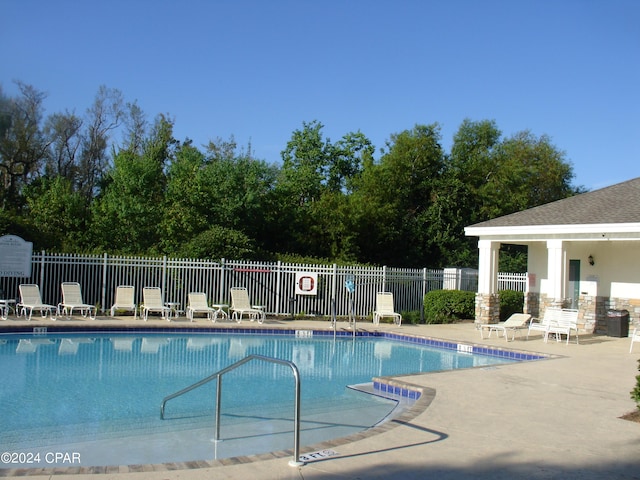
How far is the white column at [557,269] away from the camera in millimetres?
17141

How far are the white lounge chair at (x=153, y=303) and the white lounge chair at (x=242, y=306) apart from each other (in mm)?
1884

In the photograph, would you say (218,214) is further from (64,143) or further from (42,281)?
(64,143)

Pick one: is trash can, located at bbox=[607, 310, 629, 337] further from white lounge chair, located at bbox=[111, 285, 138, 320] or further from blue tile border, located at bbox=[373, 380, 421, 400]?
white lounge chair, located at bbox=[111, 285, 138, 320]

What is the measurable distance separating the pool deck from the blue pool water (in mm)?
1175

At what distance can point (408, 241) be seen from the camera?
30.6 m

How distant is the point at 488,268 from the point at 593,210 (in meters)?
3.36

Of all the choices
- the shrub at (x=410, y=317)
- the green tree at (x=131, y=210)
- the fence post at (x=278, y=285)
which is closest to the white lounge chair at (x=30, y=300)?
the fence post at (x=278, y=285)

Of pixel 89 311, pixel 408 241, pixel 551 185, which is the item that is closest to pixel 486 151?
pixel 551 185

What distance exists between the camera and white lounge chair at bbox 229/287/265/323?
722 inches

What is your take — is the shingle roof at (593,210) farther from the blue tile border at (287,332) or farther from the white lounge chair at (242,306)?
the white lounge chair at (242,306)

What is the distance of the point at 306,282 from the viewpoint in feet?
65.5

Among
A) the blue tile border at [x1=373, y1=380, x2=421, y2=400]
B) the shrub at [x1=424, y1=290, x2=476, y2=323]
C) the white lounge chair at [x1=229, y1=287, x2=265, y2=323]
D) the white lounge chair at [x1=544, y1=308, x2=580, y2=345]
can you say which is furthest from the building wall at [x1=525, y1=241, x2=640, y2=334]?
the blue tile border at [x1=373, y1=380, x2=421, y2=400]

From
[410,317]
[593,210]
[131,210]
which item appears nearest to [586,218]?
[593,210]

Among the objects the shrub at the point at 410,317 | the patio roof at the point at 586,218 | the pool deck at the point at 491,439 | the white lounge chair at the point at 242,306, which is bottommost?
the shrub at the point at 410,317
